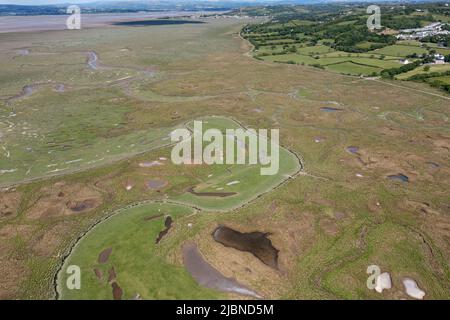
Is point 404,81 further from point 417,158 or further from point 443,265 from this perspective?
point 443,265

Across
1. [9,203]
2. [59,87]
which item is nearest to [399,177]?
[9,203]

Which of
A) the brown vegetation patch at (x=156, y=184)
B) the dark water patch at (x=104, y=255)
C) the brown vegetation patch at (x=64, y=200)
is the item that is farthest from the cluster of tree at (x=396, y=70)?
the dark water patch at (x=104, y=255)

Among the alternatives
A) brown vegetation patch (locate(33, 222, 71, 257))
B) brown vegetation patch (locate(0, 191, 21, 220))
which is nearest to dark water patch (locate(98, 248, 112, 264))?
brown vegetation patch (locate(33, 222, 71, 257))

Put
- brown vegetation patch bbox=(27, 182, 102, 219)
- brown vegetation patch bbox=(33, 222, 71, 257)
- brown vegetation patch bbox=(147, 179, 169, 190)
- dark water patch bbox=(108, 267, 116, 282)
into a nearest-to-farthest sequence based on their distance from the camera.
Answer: dark water patch bbox=(108, 267, 116, 282)
brown vegetation patch bbox=(33, 222, 71, 257)
brown vegetation patch bbox=(27, 182, 102, 219)
brown vegetation patch bbox=(147, 179, 169, 190)

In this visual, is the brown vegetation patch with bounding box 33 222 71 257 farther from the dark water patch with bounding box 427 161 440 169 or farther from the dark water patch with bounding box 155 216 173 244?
the dark water patch with bounding box 427 161 440 169

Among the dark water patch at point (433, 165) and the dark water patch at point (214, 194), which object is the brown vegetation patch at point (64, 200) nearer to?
the dark water patch at point (214, 194)

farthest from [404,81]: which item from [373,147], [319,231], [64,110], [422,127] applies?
[64,110]
